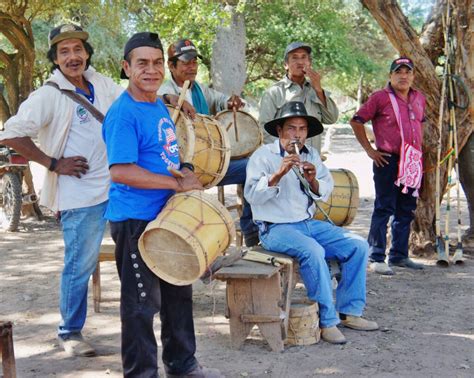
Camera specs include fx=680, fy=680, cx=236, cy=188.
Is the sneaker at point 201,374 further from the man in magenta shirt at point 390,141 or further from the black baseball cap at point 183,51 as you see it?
the man in magenta shirt at point 390,141

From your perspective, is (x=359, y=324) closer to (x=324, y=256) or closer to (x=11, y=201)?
(x=324, y=256)

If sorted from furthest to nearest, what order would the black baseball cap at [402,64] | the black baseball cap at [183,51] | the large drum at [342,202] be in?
the black baseball cap at [402,64]
the large drum at [342,202]
the black baseball cap at [183,51]

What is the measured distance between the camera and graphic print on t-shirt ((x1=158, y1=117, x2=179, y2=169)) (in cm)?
358

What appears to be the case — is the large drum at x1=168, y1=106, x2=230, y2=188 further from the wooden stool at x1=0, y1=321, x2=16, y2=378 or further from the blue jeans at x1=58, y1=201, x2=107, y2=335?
the wooden stool at x1=0, y1=321, x2=16, y2=378

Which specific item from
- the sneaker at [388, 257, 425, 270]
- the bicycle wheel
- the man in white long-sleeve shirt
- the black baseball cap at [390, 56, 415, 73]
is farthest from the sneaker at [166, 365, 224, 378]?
the bicycle wheel

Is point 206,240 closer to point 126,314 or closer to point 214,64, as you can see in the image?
point 126,314

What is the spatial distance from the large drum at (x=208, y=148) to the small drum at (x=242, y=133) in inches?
28.3

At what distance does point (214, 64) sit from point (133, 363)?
40.6 feet

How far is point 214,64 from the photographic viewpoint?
15.4 m

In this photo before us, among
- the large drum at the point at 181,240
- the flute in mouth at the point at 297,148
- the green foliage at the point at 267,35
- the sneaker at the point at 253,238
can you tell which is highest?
the green foliage at the point at 267,35

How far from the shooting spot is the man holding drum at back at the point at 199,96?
5.71 meters

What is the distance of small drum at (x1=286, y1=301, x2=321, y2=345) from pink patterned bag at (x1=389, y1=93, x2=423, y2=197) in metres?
2.33

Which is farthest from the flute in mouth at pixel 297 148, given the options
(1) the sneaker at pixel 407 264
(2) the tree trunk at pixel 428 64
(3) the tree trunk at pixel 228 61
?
(3) the tree trunk at pixel 228 61

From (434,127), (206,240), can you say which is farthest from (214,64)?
(206,240)
